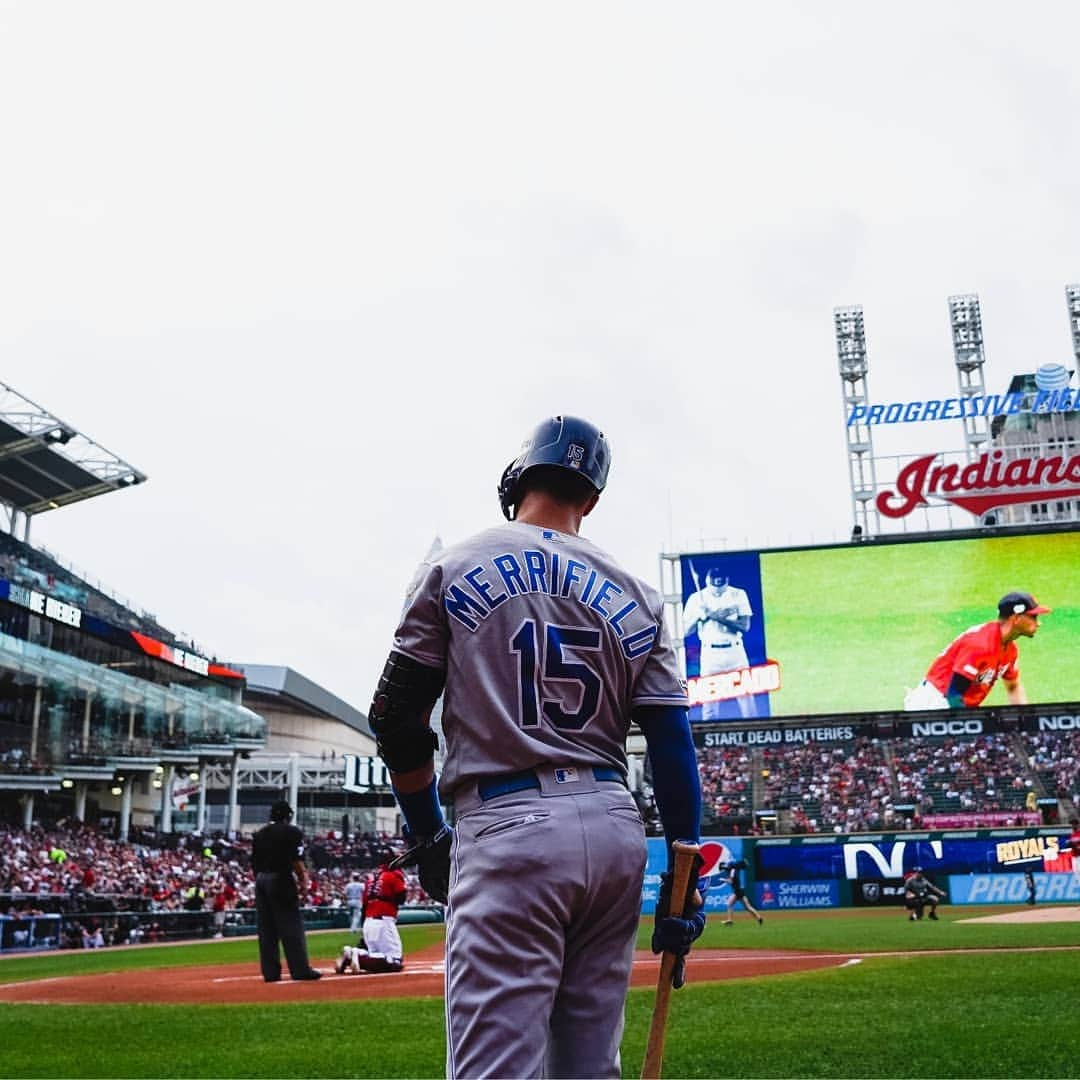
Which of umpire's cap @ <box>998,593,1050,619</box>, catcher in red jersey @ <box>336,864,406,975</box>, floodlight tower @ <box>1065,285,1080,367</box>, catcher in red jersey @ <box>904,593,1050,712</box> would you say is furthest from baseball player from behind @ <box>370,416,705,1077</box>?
floodlight tower @ <box>1065,285,1080,367</box>

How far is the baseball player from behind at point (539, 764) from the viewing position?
8.63 feet

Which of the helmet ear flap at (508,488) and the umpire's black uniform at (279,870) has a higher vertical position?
the helmet ear flap at (508,488)

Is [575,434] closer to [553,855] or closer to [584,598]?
[584,598]

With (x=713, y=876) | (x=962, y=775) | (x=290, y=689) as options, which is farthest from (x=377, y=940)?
(x=290, y=689)

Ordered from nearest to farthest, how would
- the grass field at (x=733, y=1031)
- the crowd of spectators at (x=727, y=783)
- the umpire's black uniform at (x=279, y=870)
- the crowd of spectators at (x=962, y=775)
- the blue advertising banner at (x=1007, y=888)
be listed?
the grass field at (x=733, y=1031) → the umpire's black uniform at (x=279, y=870) → the blue advertising banner at (x=1007, y=888) → the crowd of spectators at (x=962, y=775) → the crowd of spectators at (x=727, y=783)

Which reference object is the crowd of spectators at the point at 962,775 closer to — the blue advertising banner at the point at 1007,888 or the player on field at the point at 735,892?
the blue advertising banner at the point at 1007,888

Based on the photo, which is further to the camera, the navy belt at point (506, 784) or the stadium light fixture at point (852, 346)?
the stadium light fixture at point (852, 346)

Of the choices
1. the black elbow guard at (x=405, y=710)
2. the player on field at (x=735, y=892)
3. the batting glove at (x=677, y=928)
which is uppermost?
the black elbow guard at (x=405, y=710)

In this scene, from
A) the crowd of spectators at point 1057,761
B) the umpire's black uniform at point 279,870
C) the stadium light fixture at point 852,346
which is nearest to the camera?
the umpire's black uniform at point 279,870

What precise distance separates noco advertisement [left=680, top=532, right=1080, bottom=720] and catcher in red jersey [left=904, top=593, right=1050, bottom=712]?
53mm

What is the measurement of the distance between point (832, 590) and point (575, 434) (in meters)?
44.6

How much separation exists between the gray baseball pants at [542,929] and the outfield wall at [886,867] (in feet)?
96.4

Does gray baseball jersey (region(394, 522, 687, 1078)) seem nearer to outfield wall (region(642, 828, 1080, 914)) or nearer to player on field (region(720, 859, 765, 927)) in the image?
player on field (region(720, 859, 765, 927))

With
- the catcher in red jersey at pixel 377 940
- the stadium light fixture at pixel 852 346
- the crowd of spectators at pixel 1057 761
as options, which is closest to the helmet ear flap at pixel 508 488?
the catcher in red jersey at pixel 377 940
